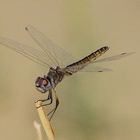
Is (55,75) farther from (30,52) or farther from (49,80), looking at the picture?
(30,52)

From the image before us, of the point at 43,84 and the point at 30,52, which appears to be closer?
the point at 43,84

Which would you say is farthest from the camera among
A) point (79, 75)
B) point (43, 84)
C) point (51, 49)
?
point (79, 75)

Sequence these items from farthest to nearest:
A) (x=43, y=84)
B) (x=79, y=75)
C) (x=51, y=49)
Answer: (x=79, y=75) < (x=51, y=49) < (x=43, y=84)

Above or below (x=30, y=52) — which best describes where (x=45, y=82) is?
below

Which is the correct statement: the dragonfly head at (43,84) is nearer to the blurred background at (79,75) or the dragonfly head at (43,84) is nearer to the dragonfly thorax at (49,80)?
the dragonfly thorax at (49,80)

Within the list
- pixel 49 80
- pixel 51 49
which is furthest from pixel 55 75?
pixel 51 49

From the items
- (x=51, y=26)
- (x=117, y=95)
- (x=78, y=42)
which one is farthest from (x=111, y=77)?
(x=51, y=26)

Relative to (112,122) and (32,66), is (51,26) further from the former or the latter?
(112,122)
